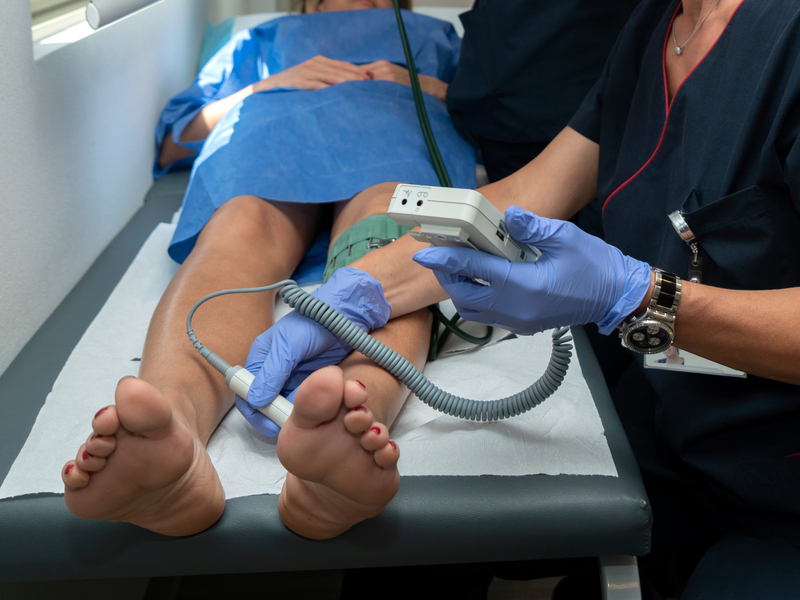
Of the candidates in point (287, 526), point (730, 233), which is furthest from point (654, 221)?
point (287, 526)

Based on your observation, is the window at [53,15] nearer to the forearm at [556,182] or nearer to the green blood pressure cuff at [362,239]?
the green blood pressure cuff at [362,239]

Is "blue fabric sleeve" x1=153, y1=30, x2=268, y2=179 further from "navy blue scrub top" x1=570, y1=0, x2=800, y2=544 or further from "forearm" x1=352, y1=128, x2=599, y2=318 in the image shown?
"navy blue scrub top" x1=570, y1=0, x2=800, y2=544

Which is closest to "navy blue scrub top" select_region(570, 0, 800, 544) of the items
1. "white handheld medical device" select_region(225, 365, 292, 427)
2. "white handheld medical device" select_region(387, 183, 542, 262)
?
"white handheld medical device" select_region(387, 183, 542, 262)

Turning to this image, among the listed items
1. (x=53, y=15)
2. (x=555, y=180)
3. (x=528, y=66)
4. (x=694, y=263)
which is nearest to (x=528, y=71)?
(x=528, y=66)

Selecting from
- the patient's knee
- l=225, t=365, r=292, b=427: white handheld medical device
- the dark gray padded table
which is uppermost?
the patient's knee

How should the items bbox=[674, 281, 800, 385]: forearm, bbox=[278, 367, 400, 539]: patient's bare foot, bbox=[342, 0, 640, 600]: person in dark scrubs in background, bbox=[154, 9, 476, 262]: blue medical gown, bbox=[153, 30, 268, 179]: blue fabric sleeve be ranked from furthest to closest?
bbox=[153, 30, 268, 179]: blue fabric sleeve → bbox=[342, 0, 640, 600]: person in dark scrubs in background → bbox=[154, 9, 476, 262]: blue medical gown → bbox=[674, 281, 800, 385]: forearm → bbox=[278, 367, 400, 539]: patient's bare foot

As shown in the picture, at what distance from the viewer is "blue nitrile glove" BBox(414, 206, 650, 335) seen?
2.27 ft

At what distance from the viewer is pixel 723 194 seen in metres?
0.81

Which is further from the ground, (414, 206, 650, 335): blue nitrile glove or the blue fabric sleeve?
(414, 206, 650, 335): blue nitrile glove

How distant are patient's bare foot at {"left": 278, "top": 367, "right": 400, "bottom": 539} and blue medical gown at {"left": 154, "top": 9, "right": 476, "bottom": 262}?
2.34 feet

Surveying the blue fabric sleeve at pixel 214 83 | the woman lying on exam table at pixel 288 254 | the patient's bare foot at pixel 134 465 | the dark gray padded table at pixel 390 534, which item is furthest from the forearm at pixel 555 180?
the blue fabric sleeve at pixel 214 83

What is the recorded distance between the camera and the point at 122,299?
1187 millimetres

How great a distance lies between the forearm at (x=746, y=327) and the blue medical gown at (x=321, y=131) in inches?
26.7

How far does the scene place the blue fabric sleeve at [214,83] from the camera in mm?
1757
